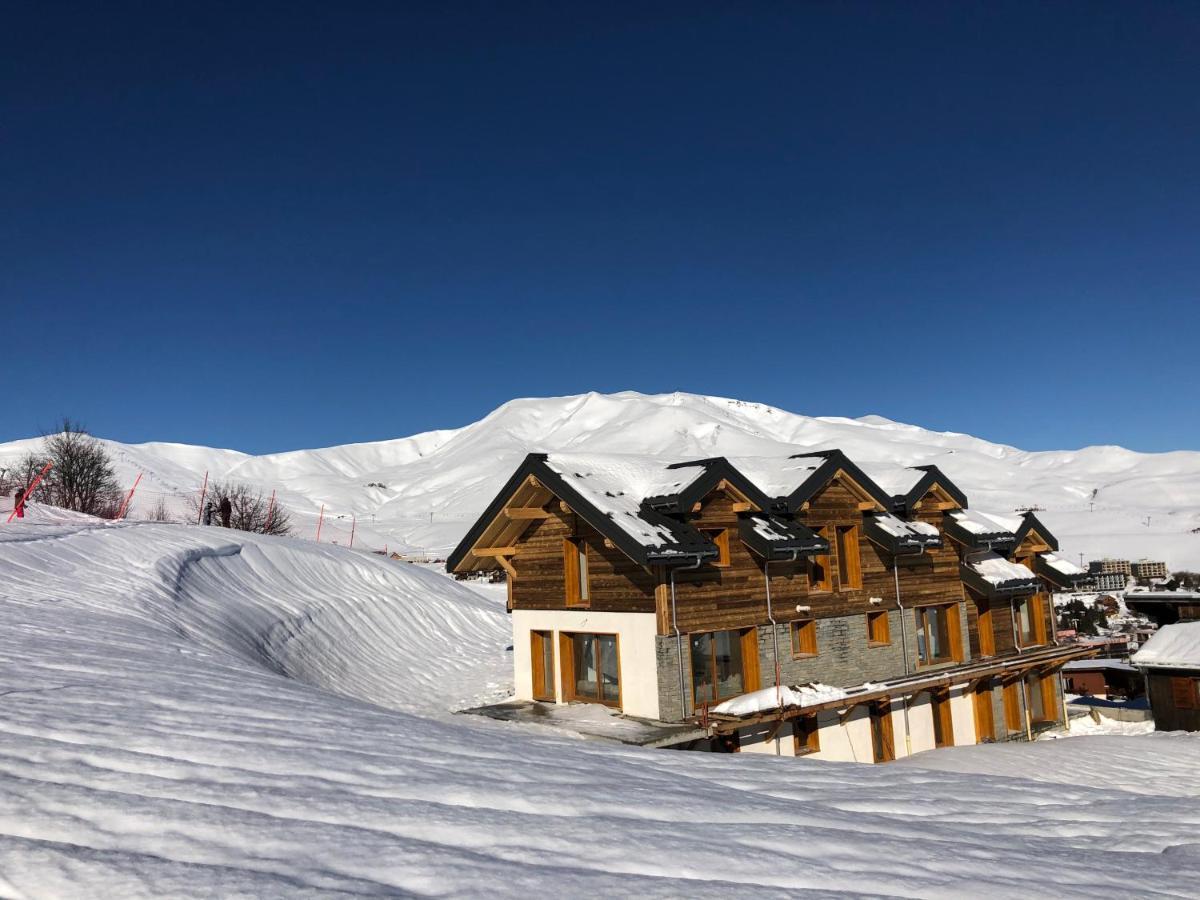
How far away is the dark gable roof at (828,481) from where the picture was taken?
1783 cm

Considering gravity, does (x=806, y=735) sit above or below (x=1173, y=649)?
below

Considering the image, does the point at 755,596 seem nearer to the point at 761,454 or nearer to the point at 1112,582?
the point at 1112,582

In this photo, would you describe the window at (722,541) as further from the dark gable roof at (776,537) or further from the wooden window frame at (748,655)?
the wooden window frame at (748,655)

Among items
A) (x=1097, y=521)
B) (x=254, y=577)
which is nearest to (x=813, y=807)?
(x=254, y=577)

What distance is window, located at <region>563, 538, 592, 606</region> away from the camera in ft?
55.8

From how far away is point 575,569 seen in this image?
17.1 metres

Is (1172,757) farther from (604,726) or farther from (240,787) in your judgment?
(240,787)

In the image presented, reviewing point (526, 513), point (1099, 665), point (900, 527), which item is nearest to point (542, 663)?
point (526, 513)

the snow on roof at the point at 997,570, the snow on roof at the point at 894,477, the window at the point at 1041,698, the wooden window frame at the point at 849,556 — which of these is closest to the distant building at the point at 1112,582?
the window at the point at 1041,698

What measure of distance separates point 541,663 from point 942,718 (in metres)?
10.7

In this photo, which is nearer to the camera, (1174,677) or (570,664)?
(570,664)

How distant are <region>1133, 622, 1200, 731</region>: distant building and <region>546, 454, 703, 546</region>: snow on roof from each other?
17.3 metres

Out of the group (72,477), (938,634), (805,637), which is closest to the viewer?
(805,637)

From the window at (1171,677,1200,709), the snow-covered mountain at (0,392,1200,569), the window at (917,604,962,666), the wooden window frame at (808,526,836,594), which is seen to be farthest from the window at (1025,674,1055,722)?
the snow-covered mountain at (0,392,1200,569)
